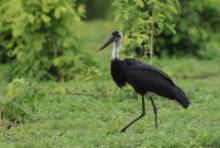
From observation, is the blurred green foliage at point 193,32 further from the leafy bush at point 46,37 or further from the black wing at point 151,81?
the black wing at point 151,81

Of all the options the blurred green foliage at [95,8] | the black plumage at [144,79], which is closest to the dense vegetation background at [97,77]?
the black plumage at [144,79]

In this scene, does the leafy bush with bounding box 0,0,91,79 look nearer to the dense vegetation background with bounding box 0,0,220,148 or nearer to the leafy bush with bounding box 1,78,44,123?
the dense vegetation background with bounding box 0,0,220,148

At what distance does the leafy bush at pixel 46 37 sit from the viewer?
13.6 meters

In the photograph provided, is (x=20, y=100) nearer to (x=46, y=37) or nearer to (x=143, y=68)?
(x=143, y=68)

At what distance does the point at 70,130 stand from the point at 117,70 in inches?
37.9

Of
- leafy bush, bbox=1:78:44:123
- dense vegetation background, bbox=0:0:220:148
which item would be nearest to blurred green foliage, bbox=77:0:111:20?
dense vegetation background, bbox=0:0:220:148

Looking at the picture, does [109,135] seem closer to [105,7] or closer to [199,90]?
[199,90]

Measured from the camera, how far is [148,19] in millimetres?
11805

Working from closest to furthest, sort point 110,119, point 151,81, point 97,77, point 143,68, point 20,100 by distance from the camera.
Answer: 1. point 151,81
2. point 143,68
3. point 110,119
4. point 20,100
5. point 97,77

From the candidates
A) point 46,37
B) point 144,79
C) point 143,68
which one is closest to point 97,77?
point 46,37

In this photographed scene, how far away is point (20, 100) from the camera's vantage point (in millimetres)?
10516

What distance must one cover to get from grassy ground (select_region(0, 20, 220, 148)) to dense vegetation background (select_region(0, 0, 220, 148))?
1 cm

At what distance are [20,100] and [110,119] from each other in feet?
4.25

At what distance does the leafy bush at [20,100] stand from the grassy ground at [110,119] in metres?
0.14
